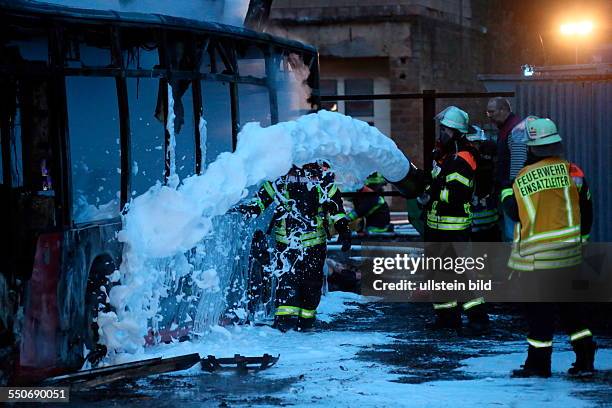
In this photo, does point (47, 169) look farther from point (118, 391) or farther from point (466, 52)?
point (466, 52)

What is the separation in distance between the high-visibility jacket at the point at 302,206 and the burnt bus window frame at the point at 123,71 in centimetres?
69

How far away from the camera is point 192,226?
8594 millimetres

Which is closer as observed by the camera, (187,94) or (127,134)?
(127,134)

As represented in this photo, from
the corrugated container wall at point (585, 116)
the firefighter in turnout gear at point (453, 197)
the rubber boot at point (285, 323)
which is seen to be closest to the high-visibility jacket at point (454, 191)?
the firefighter in turnout gear at point (453, 197)

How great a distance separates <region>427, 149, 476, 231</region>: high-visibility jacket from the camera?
1003 cm

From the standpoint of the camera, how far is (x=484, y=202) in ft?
36.7

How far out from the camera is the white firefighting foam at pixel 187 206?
8383 mm

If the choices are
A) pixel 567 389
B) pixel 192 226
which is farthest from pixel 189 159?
pixel 567 389

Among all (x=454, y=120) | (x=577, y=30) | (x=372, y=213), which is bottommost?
(x=372, y=213)

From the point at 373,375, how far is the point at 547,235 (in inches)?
57.9

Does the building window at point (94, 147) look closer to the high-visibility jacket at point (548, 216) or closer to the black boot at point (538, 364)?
the high-visibility jacket at point (548, 216)

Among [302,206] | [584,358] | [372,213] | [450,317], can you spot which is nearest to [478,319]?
[450,317]

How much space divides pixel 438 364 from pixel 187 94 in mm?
2793

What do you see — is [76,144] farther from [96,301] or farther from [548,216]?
[548,216]
